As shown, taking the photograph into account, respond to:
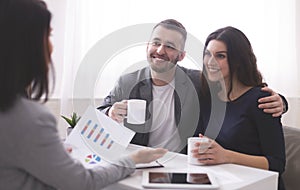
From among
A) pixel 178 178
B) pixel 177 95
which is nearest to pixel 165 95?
pixel 177 95

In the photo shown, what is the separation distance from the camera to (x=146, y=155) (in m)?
1.15

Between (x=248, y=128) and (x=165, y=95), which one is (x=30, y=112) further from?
(x=248, y=128)

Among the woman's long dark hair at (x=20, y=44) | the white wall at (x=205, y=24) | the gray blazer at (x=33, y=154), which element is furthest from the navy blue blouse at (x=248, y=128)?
the white wall at (x=205, y=24)

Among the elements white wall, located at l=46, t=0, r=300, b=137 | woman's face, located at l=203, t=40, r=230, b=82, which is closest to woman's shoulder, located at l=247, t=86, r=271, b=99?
woman's face, located at l=203, t=40, r=230, b=82

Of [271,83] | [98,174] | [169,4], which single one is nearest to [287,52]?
[271,83]

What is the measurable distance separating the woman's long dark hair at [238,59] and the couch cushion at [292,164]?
0.29 m

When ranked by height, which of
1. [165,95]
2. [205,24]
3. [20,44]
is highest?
[20,44]

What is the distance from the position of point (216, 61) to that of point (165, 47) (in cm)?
23

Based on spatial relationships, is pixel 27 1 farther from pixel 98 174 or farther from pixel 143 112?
pixel 143 112

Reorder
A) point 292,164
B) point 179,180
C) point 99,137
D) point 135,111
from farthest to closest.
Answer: point 292,164 < point 135,111 < point 99,137 < point 179,180

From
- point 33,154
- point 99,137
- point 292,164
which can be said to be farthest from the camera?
point 292,164

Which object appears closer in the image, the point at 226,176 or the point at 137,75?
the point at 226,176

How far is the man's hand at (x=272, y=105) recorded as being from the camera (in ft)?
4.74

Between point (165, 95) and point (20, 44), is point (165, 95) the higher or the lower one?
the lower one
